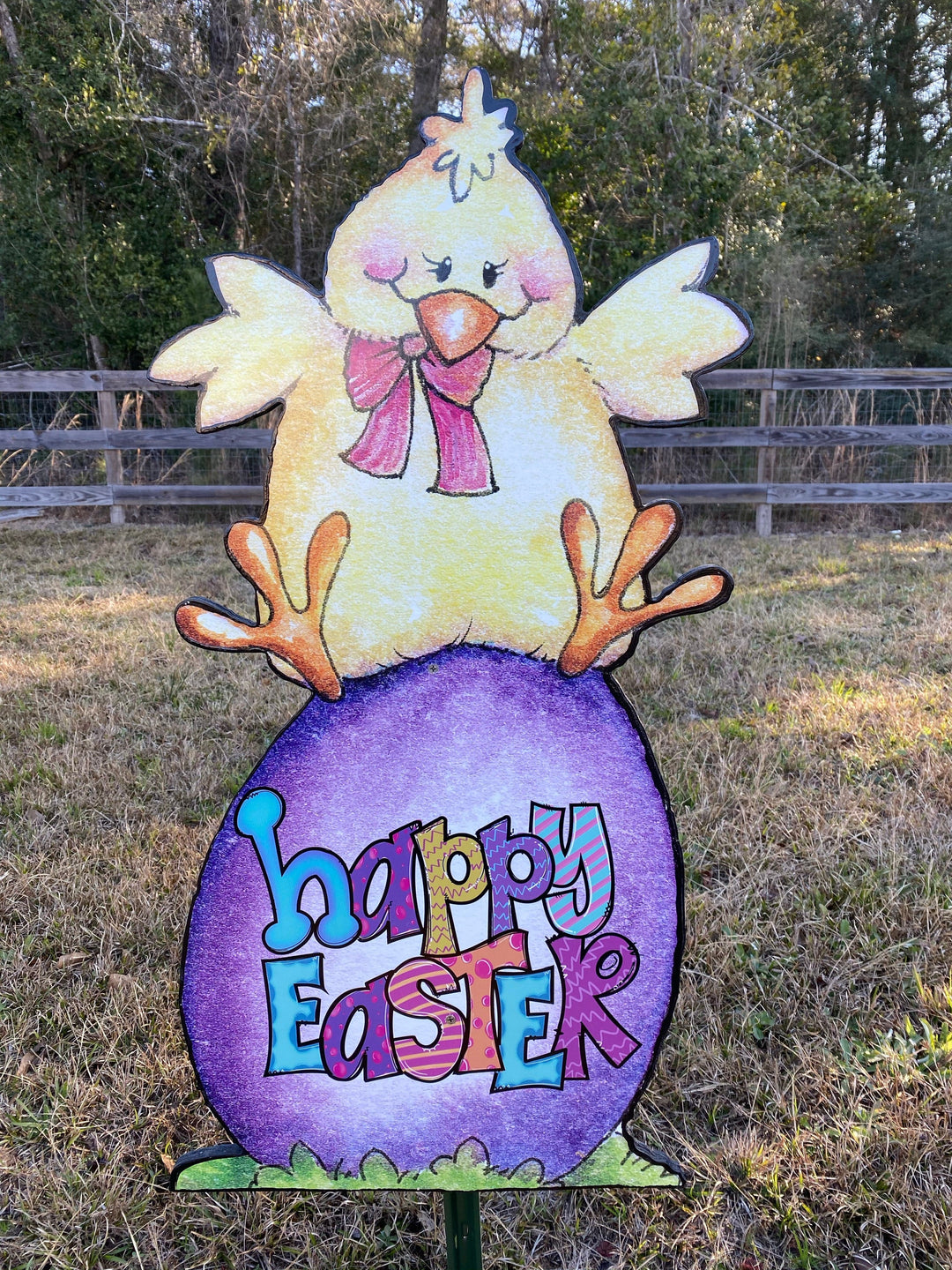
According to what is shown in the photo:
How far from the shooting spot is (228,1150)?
1.09 meters

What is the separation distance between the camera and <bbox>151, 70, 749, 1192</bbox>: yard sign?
3.44ft

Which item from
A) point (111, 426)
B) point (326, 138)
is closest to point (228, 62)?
point (326, 138)

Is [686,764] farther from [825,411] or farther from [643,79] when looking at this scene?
[643,79]

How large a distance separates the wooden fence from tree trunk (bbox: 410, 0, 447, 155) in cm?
322

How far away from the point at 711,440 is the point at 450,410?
5581 mm

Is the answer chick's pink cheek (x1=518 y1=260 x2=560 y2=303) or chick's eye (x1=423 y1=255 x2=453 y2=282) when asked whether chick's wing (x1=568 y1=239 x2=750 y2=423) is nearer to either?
chick's pink cheek (x1=518 y1=260 x2=560 y2=303)

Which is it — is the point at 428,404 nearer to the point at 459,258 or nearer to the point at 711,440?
the point at 459,258

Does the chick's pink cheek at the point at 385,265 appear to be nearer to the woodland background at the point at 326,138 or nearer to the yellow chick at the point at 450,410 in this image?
the yellow chick at the point at 450,410

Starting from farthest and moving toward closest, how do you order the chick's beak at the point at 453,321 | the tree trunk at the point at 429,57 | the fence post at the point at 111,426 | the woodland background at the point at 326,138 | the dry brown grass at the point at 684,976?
the tree trunk at the point at 429,57, the woodland background at the point at 326,138, the fence post at the point at 111,426, the dry brown grass at the point at 684,976, the chick's beak at the point at 453,321

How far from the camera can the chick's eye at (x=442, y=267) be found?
1.04 meters

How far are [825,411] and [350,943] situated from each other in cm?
678

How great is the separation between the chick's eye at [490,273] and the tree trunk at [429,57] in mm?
7001

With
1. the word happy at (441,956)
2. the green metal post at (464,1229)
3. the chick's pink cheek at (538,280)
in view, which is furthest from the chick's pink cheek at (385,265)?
the green metal post at (464,1229)

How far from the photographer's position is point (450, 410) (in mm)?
1043
